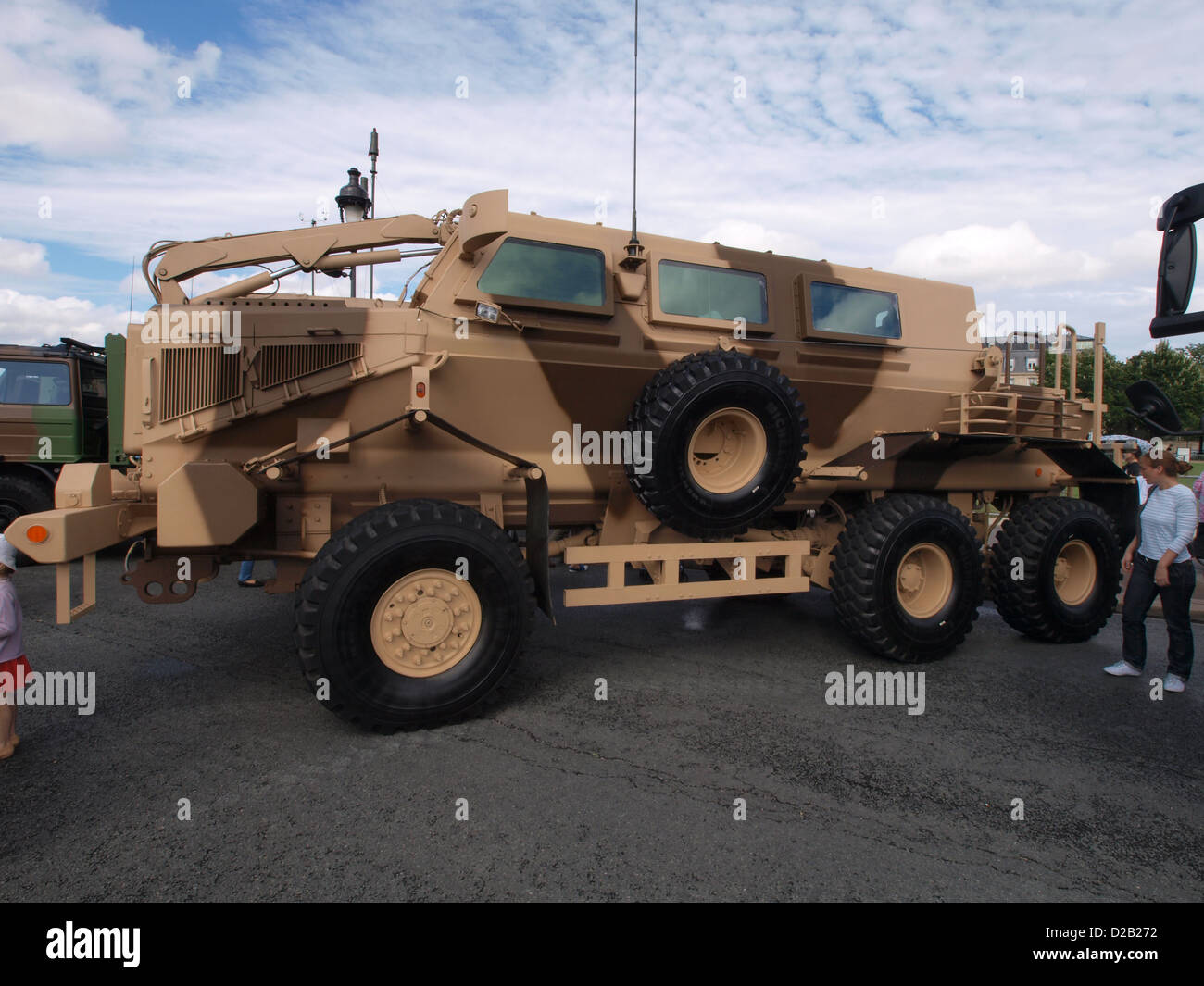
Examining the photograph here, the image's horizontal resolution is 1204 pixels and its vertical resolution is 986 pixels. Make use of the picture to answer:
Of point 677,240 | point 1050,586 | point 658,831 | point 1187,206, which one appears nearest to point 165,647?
point 658,831

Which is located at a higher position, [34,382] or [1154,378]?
[1154,378]

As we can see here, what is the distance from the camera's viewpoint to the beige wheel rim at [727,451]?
16.4ft

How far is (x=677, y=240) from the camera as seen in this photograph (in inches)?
210

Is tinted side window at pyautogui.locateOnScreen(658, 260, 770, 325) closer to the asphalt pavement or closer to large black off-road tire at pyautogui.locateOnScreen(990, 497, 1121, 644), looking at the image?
the asphalt pavement

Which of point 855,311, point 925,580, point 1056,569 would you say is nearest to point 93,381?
point 855,311

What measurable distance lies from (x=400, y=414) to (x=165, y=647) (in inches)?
123

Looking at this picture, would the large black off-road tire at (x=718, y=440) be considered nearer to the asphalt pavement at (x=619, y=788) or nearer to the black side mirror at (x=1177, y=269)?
the asphalt pavement at (x=619, y=788)

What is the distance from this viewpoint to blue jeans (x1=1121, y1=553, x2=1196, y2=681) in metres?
5.09

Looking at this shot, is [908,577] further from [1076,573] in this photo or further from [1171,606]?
[1076,573]

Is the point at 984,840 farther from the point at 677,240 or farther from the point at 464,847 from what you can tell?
the point at 677,240

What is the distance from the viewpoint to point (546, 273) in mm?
4891

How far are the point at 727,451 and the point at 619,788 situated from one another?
249cm

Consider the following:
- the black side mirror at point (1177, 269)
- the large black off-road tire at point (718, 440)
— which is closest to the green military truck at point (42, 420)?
the large black off-road tire at point (718, 440)

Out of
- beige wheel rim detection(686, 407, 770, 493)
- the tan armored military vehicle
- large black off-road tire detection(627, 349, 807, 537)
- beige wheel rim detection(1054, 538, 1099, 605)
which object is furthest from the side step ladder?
beige wheel rim detection(1054, 538, 1099, 605)
